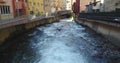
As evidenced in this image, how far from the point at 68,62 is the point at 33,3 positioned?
39.2 meters

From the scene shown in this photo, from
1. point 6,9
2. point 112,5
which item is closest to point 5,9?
point 6,9

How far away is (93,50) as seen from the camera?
1358cm

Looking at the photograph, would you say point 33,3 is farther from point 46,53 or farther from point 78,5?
point 46,53

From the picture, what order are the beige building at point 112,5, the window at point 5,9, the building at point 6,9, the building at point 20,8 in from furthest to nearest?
the building at point 20,8, the window at point 5,9, the building at point 6,9, the beige building at point 112,5

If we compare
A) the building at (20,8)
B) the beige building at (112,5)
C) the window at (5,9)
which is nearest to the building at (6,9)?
the window at (5,9)

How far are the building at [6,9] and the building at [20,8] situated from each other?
1.61m

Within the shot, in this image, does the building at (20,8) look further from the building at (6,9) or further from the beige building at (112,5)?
the beige building at (112,5)

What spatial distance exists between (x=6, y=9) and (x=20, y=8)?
7081mm

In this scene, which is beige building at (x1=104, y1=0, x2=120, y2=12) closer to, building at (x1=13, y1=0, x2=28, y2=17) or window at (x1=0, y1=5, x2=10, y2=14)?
building at (x1=13, y1=0, x2=28, y2=17)

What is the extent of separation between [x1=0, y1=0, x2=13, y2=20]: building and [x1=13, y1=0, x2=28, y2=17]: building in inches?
63.5

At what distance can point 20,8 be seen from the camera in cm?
3669

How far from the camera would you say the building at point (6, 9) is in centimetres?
2792

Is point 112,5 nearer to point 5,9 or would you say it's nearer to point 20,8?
point 5,9

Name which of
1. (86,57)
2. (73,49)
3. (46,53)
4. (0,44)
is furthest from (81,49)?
(0,44)
